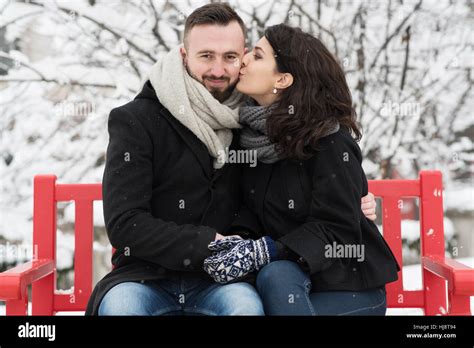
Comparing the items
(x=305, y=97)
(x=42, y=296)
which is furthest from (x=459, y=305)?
(x=42, y=296)

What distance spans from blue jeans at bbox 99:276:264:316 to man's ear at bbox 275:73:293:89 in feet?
2.62

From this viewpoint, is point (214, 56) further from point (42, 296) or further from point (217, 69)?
point (42, 296)

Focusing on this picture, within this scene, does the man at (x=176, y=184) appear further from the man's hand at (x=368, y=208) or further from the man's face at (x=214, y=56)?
the man's hand at (x=368, y=208)

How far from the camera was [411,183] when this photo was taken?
2939 mm

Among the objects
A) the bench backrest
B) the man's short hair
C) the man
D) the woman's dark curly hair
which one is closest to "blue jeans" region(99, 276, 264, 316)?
the man

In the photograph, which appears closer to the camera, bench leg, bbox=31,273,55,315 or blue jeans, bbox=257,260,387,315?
blue jeans, bbox=257,260,387,315

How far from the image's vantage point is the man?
2188mm

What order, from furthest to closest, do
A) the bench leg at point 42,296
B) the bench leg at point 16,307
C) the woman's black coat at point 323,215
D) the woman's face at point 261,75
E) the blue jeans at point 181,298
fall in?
the bench leg at point 42,296
the woman's face at point 261,75
the bench leg at point 16,307
the woman's black coat at point 323,215
the blue jeans at point 181,298

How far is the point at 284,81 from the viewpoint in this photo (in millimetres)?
2482

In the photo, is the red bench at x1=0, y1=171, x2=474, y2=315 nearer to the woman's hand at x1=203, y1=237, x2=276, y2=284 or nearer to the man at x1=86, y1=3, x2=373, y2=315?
the man at x1=86, y1=3, x2=373, y2=315

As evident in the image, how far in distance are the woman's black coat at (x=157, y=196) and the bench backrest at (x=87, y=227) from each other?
58 cm

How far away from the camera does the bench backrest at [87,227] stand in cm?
284

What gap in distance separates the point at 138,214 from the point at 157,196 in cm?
17

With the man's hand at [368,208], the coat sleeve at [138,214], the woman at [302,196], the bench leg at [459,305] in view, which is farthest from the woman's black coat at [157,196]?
the bench leg at [459,305]
